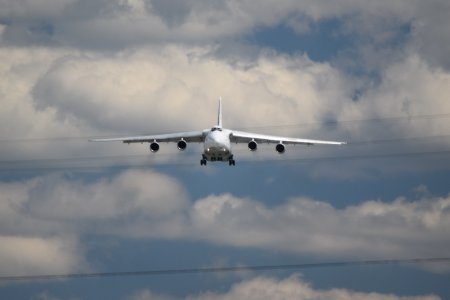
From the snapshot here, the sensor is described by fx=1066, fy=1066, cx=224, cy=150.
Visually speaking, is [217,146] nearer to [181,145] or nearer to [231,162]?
[231,162]

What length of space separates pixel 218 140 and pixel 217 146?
787 millimetres

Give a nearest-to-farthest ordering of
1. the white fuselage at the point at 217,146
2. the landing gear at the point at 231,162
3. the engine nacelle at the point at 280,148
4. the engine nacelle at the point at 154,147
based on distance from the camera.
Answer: the white fuselage at the point at 217,146 → the landing gear at the point at 231,162 → the engine nacelle at the point at 154,147 → the engine nacelle at the point at 280,148

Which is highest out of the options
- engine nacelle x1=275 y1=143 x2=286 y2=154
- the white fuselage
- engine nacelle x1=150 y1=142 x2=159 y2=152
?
engine nacelle x1=275 y1=143 x2=286 y2=154

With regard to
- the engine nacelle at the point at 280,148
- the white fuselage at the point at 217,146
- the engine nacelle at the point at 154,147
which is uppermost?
the engine nacelle at the point at 280,148

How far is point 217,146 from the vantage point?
95.8 metres

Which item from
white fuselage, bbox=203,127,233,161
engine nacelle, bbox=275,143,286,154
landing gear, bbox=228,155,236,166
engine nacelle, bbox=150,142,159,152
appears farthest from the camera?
engine nacelle, bbox=275,143,286,154

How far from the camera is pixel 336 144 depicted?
106m

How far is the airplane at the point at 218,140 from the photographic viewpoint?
9669 centimetres

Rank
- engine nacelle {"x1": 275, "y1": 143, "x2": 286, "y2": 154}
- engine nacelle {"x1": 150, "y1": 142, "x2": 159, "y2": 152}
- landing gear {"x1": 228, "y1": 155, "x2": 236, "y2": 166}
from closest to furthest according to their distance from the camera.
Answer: landing gear {"x1": 228, "y1": 155, "x2": 236, "y2": 166}
engine nacelle {"x1": 150, "y1": 142, "x2": 159, "y2": 152}
engine nacelle {"x1": 275, "y1": 143, "x2": 286, "y2": 154}

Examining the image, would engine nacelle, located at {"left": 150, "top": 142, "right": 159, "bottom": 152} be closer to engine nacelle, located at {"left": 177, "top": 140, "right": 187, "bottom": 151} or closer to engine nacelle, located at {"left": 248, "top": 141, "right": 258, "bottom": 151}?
engine nacelle, located at {"left": 177, "top": 140, "right": 187, "bottom": 151}

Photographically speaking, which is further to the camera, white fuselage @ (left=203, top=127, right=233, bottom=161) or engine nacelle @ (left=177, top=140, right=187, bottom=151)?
engine nacelle @ (left=177, top=140, right=187, bottom=151)

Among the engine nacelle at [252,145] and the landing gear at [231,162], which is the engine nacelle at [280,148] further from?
the landing gear at [231,162]

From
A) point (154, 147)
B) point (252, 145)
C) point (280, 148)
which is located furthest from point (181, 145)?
point (280, 148)

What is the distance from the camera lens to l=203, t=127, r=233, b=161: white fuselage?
9588cm
